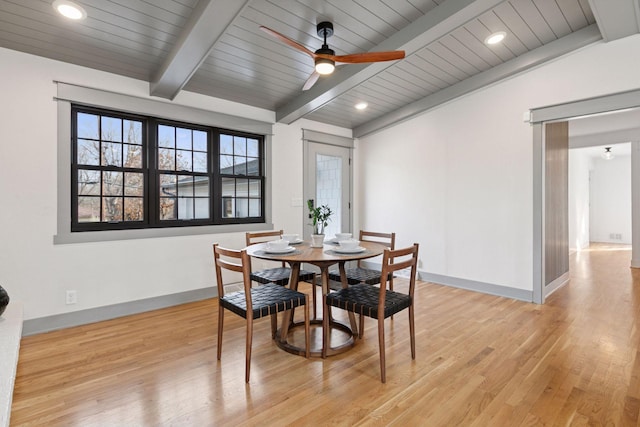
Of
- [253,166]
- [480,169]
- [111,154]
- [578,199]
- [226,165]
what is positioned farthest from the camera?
[578,199]

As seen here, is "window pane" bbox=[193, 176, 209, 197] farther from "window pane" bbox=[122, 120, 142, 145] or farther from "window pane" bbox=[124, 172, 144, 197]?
"window pane" bbox=[122, 120, 142, 145]

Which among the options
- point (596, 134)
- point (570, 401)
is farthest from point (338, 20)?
point (596, 134)

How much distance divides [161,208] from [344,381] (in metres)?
2.70

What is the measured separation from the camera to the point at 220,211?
4141 mm

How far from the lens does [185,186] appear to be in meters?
3.85

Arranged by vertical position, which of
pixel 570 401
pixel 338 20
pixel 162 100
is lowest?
pixel 570 401

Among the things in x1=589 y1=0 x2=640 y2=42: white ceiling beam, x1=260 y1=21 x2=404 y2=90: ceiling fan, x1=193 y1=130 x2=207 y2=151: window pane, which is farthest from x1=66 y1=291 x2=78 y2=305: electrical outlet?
x1=589 y1=0 x2=640 y2=42: white ceiling beam

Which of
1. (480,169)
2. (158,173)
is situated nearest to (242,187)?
(158,173)

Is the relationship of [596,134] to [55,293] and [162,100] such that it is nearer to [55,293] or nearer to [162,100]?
[162,100]

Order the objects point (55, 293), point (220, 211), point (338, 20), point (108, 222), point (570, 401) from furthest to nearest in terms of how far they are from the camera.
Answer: point (220, 211)
point (108, 222)
point (55, 293)
point (338, 20)
point (570, 401)

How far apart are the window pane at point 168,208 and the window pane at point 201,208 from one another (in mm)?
247

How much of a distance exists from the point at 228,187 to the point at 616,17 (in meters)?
4.24

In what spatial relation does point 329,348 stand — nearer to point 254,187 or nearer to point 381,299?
point 381,299

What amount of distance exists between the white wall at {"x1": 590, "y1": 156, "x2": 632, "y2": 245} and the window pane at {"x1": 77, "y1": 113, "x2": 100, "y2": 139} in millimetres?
11451
